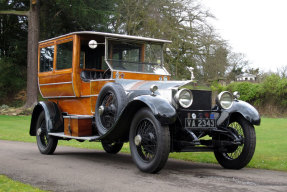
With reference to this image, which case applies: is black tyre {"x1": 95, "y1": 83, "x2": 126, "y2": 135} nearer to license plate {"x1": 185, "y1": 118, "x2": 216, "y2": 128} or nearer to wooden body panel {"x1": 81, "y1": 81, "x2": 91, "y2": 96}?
wooden body panel {"x1": 81, "y1": 81, "x2": 91, "y2": 96}

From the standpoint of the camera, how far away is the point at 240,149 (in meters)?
6.83

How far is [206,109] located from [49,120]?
3.86 m

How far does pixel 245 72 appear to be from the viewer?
189 ft

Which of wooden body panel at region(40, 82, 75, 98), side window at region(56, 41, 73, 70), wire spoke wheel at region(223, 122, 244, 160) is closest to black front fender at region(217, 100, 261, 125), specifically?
wire spoke wheel at region(223, 122, 244, 160)

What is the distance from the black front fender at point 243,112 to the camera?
6.54 metres

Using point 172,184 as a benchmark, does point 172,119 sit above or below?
above

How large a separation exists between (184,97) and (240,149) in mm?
1446

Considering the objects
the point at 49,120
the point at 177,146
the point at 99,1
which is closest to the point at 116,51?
the point at 49,120

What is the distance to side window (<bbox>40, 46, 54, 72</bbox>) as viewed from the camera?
9.51 m

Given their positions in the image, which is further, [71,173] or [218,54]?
[218,54]

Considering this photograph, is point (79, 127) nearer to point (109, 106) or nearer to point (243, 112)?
point (109, 106)

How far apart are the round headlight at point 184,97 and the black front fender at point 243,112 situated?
803 millimetres

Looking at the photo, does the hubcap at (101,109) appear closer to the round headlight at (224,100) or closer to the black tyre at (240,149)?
Answer: the round headlight at (224,100)

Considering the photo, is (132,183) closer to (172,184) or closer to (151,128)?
(172,184)
